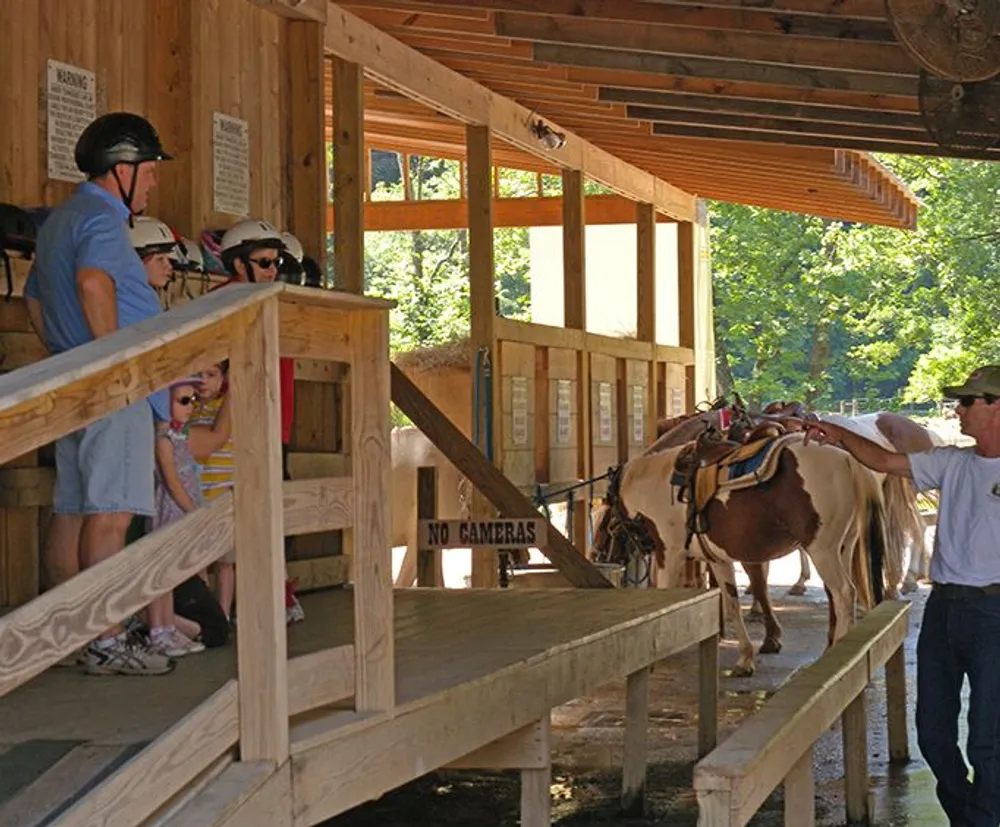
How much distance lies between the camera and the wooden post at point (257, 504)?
14.1 feet

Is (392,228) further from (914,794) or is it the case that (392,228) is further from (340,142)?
(914,794)

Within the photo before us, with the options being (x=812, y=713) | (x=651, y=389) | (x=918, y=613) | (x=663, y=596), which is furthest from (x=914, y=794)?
(x=651, y=389)

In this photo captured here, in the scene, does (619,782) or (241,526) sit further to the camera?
(619,782)

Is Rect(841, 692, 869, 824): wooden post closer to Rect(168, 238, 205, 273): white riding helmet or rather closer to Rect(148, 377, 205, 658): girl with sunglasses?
Rect(148, 377, 205, 658): girl with sunglasses

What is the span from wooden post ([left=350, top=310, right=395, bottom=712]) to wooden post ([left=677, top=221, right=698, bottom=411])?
48.2 feet

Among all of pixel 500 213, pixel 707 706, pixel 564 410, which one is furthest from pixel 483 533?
pixel 500 213

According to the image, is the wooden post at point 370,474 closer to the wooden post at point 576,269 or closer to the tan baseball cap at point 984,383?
the tan baseball cap at point 984,383

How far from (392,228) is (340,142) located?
7372mm

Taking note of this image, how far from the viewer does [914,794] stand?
874cm

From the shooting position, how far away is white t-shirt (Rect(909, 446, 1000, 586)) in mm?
6930

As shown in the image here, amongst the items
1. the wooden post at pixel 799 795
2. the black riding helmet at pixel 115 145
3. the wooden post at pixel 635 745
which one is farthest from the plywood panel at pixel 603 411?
the black riding helmet at pixel 115 145

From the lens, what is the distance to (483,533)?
384 inches

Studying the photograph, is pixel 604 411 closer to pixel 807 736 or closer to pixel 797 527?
pixel 797 527

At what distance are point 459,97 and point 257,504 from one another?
8.93m
